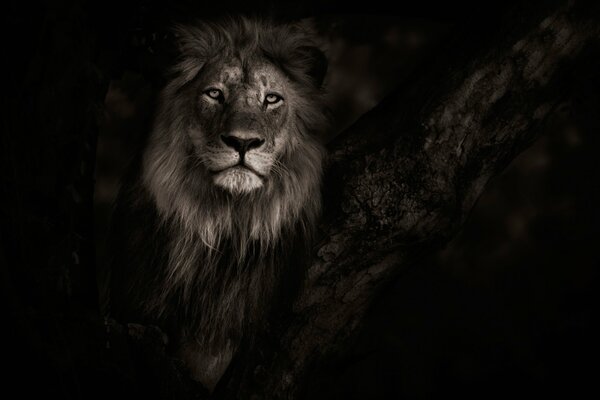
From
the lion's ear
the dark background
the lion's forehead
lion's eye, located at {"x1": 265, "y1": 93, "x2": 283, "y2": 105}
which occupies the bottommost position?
the dark background

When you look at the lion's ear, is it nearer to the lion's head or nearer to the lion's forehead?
the lion's head

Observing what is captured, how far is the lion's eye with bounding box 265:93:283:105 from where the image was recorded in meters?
3.37

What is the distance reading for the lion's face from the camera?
313 centimetres

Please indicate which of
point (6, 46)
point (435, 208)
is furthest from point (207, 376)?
point (6, 46)

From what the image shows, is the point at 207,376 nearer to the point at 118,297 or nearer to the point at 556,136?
the point at 118,297

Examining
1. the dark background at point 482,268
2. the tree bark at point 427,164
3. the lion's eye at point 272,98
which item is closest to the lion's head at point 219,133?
the lion's eye at point 272,98

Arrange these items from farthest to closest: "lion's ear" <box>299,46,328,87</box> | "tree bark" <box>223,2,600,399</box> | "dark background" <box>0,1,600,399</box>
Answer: "dark background" <box>0,1,600,399</box>, "lion's ear" <box>299,46,328,87</box>, "tree bark" <box>223,2,600,399</box>

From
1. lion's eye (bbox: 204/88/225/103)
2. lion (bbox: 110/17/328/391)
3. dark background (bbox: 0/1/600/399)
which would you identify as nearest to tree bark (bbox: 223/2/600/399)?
lion (bbox: 110/17/328/391)

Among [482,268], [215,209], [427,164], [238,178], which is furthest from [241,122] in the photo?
[482,268]

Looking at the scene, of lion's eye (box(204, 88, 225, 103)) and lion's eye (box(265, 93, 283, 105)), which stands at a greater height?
lion's eye (box(265, 93, 283, 105))

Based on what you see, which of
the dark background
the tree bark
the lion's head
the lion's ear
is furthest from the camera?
the dark background

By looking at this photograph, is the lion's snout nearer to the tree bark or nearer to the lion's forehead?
the lion's forehead

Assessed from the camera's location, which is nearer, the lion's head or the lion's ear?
the lion's head

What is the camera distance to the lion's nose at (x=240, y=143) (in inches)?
122
